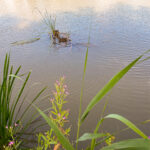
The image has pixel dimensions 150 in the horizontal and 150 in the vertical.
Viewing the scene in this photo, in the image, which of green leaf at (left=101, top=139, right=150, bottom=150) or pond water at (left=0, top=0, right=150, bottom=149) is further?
pond water at (left=0, top=0, right=150, bottom=149)

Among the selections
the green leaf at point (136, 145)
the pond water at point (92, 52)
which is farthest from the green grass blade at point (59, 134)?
the pond water at point (92, 52)

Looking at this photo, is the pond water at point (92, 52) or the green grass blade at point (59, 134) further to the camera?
the pond water at point (92, 52)

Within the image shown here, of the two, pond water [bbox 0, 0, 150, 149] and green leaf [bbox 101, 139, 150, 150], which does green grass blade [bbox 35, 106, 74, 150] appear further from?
pond water [bbox 0, 0, 150, 149]

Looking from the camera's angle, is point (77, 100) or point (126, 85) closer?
point (77, 100)

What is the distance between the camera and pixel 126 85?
1580 millimetres

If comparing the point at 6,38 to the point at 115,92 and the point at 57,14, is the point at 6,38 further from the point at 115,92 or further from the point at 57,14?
the point at 115,92

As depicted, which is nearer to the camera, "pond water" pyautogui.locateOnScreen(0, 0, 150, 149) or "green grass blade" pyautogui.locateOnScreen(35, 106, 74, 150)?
"green grass blade" pyautogui.locateOnScreen(35, 106, 74, 150)

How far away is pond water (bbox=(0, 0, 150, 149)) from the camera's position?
1344 millimetres

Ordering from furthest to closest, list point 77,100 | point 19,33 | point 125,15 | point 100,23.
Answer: point 125,15 → point 100,23 → point 19,33 → point 77,100

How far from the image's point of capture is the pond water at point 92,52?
4.41 feet

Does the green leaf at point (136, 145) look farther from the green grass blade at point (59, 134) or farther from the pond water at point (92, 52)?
the pond water at point (92, 52)

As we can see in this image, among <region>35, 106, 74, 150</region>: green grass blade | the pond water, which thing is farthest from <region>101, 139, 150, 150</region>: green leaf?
the pond water

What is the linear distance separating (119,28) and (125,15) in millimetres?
734

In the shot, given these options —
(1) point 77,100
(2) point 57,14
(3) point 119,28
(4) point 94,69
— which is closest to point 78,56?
(4) point 94,69
